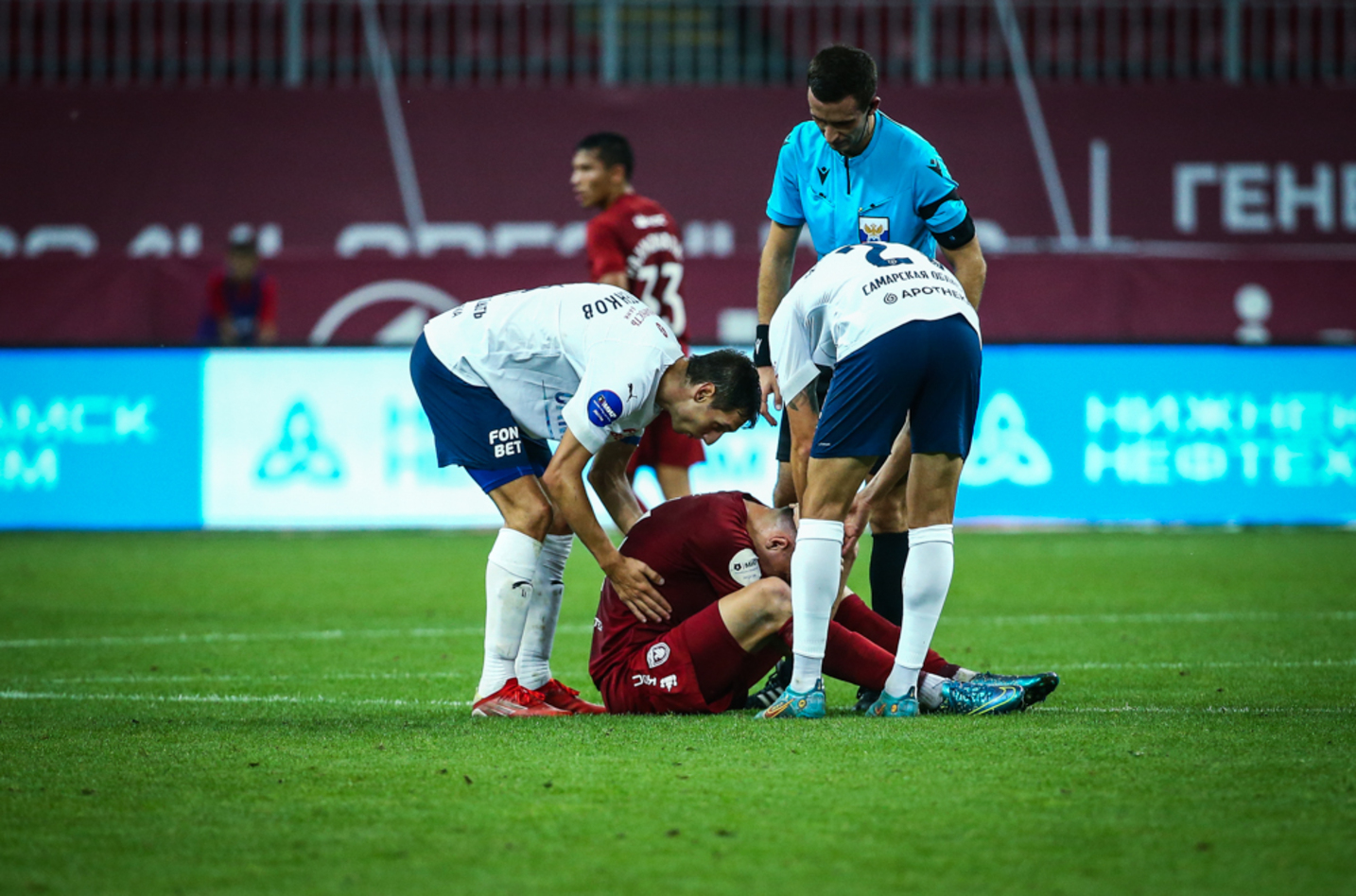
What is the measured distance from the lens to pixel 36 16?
1661cm

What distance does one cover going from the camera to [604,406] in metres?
5.07

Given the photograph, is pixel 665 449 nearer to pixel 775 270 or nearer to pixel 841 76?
pixel 775 270

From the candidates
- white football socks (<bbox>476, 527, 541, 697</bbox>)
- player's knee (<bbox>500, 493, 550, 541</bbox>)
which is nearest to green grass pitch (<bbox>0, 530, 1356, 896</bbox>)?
white football socks (<bbox>476, 527, 541, 697</bbox>)

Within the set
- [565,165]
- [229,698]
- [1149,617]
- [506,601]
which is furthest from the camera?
[565,165]

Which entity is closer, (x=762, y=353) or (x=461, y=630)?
(x=762, y=353)

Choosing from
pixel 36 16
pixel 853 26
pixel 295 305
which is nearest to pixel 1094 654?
pixel 295 305

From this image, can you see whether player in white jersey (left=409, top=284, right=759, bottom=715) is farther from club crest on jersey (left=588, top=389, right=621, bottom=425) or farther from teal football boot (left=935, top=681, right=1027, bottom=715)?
teal football boot (left=935, top=681, right=1027, bottom=715)

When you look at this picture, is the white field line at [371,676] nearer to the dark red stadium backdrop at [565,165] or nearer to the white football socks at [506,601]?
the white football socks at [506,601]

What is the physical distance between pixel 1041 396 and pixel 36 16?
10.7 meters

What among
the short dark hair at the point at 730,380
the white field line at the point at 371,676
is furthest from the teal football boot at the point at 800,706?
the white field line at the point at 371,676

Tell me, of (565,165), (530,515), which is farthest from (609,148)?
(565,165)

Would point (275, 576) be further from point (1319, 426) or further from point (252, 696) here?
point (1319, 426)

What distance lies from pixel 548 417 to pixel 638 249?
8.55 feet

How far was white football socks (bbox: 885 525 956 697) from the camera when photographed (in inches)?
199
